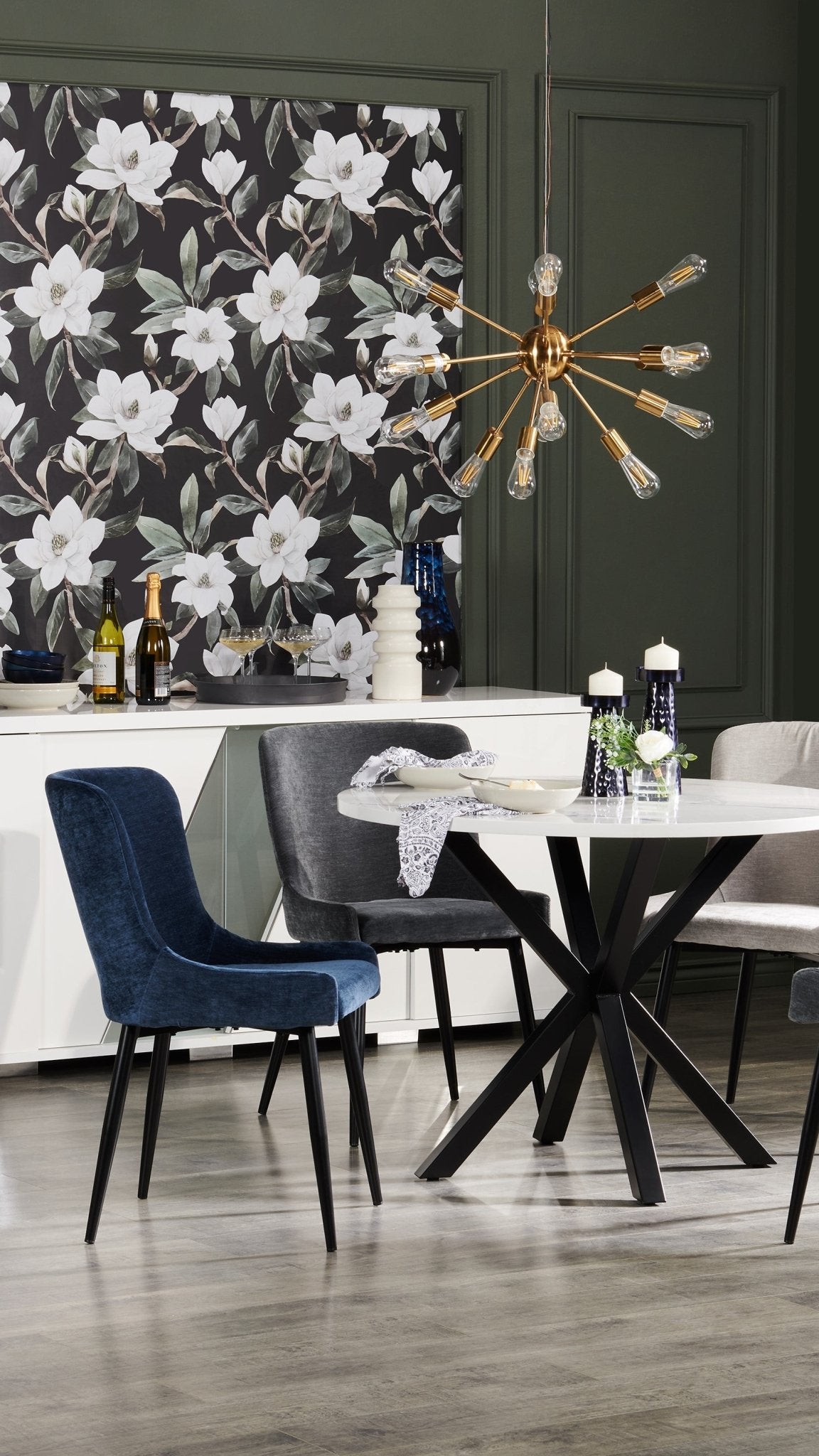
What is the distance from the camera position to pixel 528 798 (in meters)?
3.47

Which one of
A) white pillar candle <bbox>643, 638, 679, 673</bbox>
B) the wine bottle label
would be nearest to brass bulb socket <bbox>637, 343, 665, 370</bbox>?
white pillar candle <bbox>643, 638, 679, 673</bbox>

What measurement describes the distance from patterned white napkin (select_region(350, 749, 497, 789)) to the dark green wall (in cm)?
158

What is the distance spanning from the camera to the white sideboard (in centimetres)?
455

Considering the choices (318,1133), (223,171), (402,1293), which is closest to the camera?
(402,1293)

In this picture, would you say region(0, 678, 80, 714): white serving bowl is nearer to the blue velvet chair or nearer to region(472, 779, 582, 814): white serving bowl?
the blue velvet chair

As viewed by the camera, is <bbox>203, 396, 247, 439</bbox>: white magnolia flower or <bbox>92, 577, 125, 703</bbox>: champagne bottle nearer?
<bbox>92, 577, 125, 703</bbox>: champagne bottle

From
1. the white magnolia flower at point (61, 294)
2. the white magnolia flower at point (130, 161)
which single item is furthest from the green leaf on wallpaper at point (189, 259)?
the white magnolia flower at point (61, 294)

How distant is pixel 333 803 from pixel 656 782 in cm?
82

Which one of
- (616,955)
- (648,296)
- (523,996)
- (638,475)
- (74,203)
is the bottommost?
(523,996)

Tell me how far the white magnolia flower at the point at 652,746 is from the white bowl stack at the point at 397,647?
139 cm

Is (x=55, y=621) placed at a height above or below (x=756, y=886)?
above

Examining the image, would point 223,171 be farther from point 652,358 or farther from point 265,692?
point 652,358

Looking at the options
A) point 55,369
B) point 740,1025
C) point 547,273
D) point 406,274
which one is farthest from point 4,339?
point 740,1025

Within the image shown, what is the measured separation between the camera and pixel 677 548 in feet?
18.7
